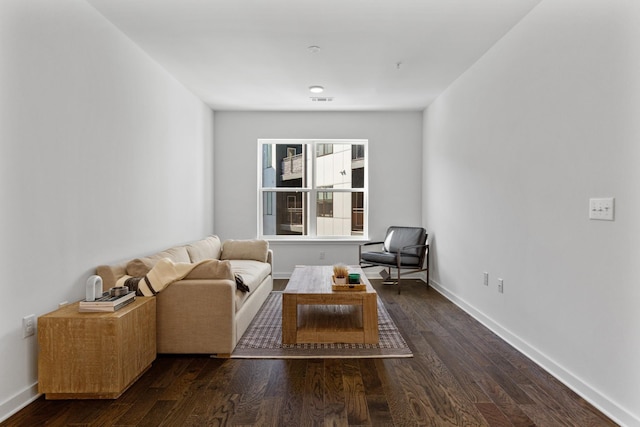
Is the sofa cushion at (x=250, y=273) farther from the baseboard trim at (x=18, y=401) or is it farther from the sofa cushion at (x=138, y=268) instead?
the baseboard trim at (x=18, y=401)

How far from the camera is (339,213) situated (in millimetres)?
6426

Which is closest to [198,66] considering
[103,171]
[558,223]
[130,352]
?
[103,171]

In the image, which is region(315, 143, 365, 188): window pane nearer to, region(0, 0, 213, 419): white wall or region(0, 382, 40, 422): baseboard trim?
region(0, 0, 213, 419): white wall

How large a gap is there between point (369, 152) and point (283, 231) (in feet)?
5.93

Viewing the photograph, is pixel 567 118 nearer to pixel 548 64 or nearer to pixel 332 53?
pixel 548 64

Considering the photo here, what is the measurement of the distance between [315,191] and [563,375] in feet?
14.3

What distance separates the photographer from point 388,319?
3.96m

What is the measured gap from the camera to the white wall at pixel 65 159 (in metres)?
2.23

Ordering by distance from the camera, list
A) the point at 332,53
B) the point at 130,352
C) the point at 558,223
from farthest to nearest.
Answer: the point at 332,53, the point at 558,223, the point at 130,352

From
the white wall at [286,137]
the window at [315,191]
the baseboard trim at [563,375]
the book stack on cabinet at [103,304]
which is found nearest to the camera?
the baseboard trim at [563,375]

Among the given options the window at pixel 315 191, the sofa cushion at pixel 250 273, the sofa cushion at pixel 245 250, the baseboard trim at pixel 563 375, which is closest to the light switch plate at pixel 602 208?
the baseboard trim at pixel 563 375

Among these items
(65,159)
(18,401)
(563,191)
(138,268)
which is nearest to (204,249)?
(138,268)

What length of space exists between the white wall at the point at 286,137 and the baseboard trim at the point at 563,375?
276 cm

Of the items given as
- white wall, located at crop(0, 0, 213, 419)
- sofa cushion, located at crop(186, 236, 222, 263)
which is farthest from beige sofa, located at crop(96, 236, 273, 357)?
sofa cushion, located at crop(186, 236, 222, 263)
